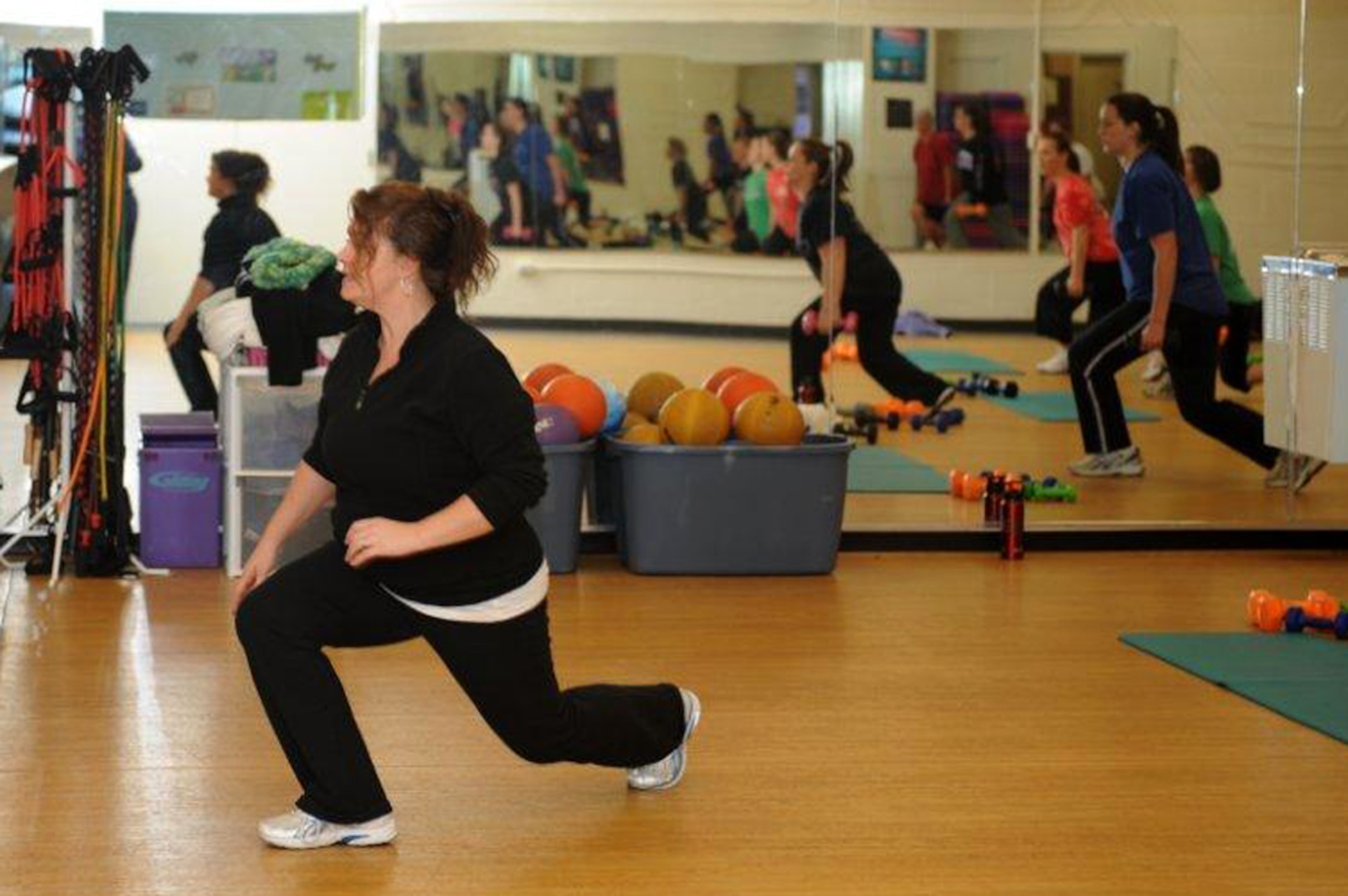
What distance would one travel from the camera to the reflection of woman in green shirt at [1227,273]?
27.2ft

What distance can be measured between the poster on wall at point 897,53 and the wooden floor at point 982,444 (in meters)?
1.00

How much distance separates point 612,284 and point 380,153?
946 mm

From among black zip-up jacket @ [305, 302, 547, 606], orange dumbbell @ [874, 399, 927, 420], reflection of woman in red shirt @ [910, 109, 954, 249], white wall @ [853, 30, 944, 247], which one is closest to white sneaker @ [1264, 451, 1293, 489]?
orange dumbbell @ [874, 399, 927, 420]

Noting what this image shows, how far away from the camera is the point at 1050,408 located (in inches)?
353

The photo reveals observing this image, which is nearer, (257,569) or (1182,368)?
(257,569)

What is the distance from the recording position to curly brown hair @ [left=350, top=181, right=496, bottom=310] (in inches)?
164

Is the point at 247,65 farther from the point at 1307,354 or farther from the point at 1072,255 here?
the point at 1307,354

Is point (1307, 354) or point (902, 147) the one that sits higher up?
point (902, 147)

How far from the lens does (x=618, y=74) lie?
7945 millimetres

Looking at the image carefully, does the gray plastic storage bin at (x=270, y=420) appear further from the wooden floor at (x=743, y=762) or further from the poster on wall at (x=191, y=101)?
the poster on wall at (x=191, y=101)

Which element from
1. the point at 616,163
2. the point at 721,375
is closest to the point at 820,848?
the point at 721,375

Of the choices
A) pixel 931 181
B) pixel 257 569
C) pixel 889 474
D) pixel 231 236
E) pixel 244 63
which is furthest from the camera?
pixel 889 474

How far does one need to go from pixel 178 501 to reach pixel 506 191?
1595 mm

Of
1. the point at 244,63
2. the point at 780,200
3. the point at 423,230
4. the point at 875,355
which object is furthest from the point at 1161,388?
the point at 423,230
